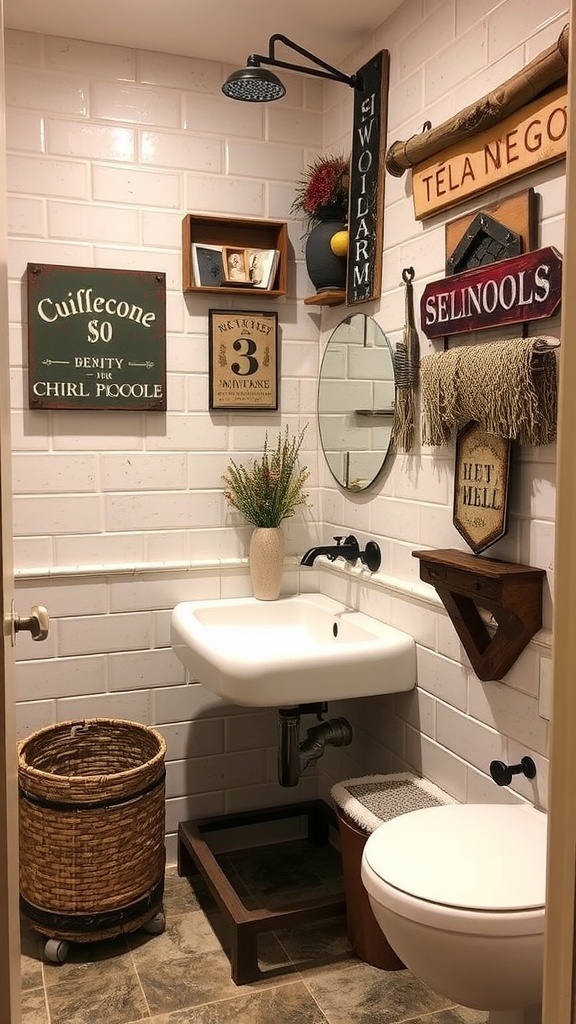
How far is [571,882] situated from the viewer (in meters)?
0.95

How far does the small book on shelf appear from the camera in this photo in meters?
2.73

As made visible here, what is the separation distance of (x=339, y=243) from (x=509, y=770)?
1.63m

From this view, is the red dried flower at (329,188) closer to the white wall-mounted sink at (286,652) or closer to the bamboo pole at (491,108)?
the bamboo pole at (491,108)

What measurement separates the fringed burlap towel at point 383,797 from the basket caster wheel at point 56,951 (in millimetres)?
842

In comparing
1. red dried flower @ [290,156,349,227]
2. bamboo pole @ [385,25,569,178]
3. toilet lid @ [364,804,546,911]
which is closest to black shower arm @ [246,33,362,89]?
red dried flower @ [290,156,349,227]

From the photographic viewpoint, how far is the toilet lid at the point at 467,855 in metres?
1.54

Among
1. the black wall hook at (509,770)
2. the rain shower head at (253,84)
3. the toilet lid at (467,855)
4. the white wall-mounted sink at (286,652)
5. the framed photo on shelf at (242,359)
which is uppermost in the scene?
the rain shower head at (253,84)

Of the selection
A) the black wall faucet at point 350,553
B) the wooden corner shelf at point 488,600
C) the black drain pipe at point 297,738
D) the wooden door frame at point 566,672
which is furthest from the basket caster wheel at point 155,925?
the wooden door frame at point 566,672

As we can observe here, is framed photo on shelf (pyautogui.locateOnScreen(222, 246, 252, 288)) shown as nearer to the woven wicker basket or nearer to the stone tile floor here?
the woven wicker basket

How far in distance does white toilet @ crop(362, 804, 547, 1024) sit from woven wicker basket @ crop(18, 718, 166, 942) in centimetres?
85

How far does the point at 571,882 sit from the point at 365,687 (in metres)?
1.32

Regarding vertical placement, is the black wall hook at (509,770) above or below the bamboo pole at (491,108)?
below

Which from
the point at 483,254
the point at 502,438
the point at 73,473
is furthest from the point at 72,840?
the point at 483,254

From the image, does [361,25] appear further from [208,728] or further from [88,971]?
[88,971]
